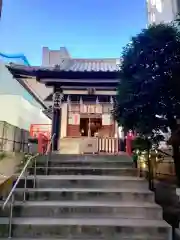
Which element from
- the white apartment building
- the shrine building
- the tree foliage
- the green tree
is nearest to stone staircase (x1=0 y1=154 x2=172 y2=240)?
the green tree

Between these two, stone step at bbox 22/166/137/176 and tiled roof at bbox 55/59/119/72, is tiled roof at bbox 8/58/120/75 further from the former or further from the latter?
stone step at bbox 22/166/137/176

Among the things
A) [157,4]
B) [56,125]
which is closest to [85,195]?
[56,125]

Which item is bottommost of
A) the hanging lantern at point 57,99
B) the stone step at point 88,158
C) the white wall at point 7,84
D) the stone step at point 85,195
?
the stone step at point 85,195

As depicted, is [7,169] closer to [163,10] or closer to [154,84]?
[154,84]

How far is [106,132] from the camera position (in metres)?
11.4

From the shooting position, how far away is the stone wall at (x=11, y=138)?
8.36 metres

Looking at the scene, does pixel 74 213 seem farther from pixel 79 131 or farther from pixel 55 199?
pixel 79 131

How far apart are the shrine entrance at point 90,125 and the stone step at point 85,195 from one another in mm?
6292

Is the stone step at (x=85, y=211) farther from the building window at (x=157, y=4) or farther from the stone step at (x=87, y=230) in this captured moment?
the building window at (x=157, y=4)

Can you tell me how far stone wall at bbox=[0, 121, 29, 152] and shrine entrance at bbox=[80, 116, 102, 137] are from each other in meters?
3.08

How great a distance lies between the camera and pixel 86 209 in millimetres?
4566

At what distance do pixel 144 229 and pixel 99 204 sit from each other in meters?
1.11

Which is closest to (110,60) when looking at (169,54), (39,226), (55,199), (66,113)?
(66,113)

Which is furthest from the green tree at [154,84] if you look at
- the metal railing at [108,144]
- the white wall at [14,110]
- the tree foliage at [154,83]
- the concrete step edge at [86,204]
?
the white wall at [14,110]
